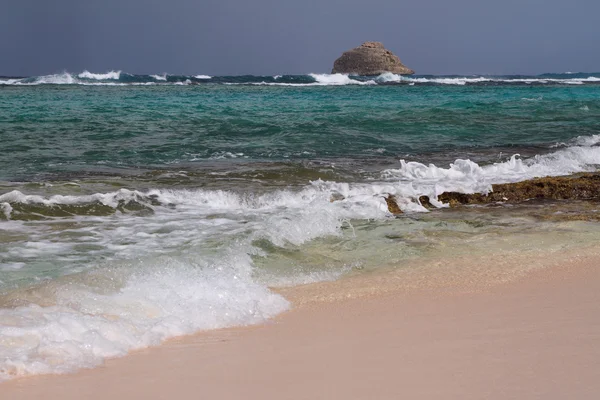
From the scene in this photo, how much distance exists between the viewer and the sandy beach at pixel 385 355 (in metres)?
2.25

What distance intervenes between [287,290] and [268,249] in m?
0.90

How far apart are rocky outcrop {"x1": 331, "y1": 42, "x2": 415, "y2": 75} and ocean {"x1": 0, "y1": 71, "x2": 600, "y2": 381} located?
188ft

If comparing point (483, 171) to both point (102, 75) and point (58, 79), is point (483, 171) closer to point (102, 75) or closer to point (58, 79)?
point (58, 79)

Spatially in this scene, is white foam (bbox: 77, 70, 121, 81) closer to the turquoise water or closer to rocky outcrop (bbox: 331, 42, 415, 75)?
rocky outcrop (bbox: 331, 42, 415, 75)

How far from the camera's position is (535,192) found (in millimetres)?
6828

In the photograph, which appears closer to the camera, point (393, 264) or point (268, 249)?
point (393, 264)

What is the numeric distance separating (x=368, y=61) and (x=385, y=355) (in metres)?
69.2

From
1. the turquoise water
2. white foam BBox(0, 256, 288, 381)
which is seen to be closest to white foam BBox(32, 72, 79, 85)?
the turquoise water

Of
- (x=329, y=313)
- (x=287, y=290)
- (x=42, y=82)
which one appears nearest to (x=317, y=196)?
(x=287, y=290)

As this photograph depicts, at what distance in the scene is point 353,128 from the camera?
13.7m

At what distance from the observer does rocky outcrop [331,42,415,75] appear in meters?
69.4

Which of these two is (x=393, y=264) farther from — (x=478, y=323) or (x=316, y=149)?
(x=316, y=149)

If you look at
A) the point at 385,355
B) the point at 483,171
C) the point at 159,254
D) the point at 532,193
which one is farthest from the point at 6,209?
the point at 483,171

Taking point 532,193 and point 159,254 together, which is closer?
point 159,254
